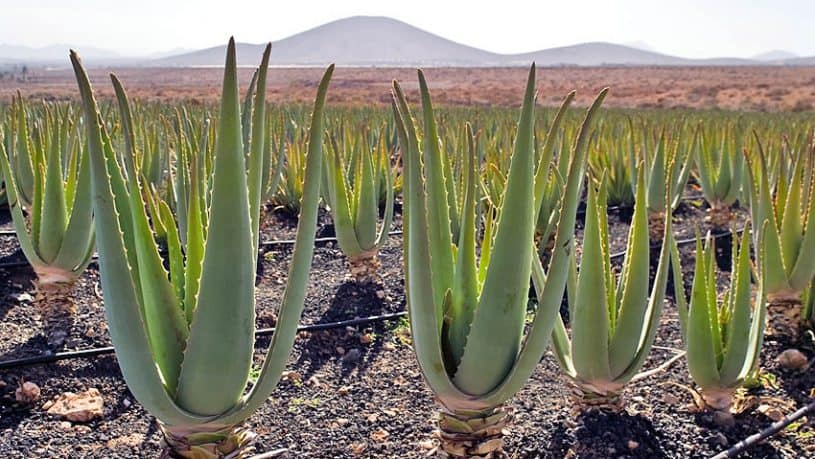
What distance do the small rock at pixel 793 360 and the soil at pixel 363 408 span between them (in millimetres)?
27

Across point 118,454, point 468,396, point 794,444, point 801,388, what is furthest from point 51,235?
point 801,388

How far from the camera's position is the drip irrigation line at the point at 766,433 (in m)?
1.94

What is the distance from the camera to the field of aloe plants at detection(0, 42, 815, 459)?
1.11 metres

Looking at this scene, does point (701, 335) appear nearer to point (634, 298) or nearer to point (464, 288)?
point (634, 298)

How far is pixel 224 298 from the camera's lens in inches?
43.0

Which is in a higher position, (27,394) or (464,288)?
(464,288)

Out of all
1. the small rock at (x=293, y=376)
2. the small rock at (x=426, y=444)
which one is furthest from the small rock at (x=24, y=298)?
the small rock at (x=426, y=444)

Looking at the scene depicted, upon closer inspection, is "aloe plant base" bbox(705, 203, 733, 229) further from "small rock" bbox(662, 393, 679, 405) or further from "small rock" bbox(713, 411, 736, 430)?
"small rock" bbox(713, 411, 736, 430)

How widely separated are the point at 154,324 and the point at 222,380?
6.8 inches

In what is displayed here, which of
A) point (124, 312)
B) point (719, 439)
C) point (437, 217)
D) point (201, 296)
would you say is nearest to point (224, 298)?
point (201, 296)

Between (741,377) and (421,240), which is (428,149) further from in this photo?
(741,377)

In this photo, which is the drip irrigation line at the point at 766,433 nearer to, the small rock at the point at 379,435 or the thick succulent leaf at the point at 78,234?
the small rock at the point at 379,435

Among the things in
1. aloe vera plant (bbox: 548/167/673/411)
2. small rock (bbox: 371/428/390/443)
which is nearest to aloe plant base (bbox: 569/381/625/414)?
aloe vera plant (bbox: 548/167/673/411)

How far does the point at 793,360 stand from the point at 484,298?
1.93m
